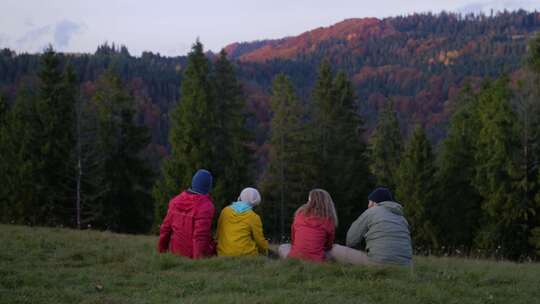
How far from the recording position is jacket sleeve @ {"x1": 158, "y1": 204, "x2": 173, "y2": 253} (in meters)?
9.49

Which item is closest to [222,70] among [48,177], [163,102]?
[48,177]

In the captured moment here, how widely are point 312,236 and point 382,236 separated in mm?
1065

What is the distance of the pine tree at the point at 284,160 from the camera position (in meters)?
32.8

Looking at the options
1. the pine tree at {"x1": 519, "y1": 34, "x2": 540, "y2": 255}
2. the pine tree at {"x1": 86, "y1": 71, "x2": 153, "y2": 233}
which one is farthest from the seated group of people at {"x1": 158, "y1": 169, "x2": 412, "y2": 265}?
the pine tree at {"x1": 86, "y1": 71, "x2": 153, "y2": 233}

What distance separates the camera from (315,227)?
8828mm

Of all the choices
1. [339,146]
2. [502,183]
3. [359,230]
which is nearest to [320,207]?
[359,230]

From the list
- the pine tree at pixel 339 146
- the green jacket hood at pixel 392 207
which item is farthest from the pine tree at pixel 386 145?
the green jacket hood at pixel 392 207

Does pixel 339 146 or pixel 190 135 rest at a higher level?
pixel 190 135

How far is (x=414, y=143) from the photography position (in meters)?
30.9

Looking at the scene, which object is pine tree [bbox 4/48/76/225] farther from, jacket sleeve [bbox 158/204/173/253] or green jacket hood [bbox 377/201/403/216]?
green jacket hood [bbox 377/201/403/216]

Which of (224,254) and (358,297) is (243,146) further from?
(358,297)

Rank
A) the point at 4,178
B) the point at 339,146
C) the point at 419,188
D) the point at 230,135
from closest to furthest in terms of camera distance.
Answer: the point at 4,178 → the point at 419,188 → the point at 230,135 → the point at 339,146

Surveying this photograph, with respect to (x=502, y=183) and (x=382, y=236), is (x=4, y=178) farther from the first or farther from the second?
(x=382, y=236)

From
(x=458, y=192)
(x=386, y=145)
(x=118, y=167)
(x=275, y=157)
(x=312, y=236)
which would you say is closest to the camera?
(x=312, y=236)
